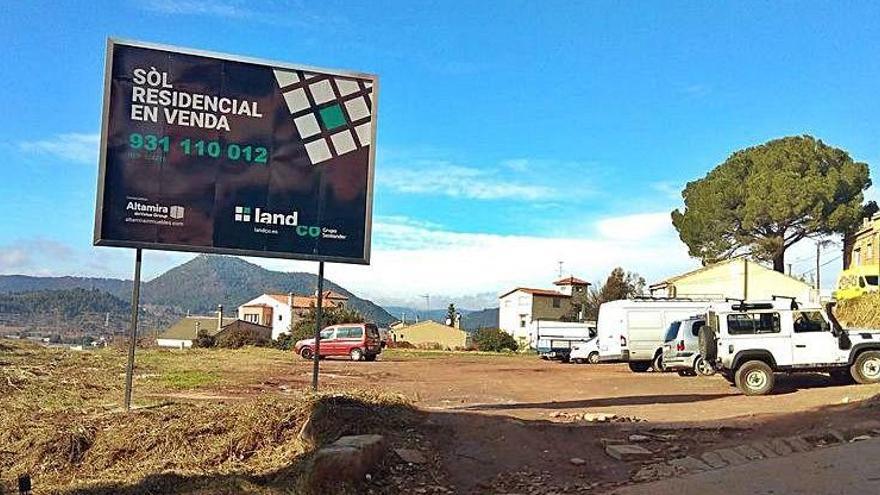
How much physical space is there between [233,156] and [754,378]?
490 inches

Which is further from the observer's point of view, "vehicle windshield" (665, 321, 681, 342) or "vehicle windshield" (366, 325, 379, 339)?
"vehicle windshield" (366, 325, 379, 339)

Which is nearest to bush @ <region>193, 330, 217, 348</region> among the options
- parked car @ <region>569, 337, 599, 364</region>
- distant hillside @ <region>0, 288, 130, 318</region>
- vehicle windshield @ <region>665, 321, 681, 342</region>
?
distant hillside @ <region>0, 288, 130, 318</region>

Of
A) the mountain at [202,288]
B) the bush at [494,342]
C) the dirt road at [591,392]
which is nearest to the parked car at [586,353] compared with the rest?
the dirt road at [591,392]

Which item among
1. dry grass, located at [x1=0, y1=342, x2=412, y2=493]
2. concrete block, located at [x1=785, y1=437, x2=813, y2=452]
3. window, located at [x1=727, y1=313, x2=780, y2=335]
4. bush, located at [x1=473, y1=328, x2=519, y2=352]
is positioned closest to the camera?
dry grass, located at [x1=0, y1=342, x2=412, y2=493]

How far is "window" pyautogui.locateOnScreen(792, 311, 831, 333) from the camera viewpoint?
17.9 meters

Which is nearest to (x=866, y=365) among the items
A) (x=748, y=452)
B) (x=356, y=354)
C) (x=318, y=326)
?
(x=748, y=452)

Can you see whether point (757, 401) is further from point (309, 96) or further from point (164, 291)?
point (164, 291)

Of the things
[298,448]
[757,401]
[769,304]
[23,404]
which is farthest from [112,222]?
[769,304]

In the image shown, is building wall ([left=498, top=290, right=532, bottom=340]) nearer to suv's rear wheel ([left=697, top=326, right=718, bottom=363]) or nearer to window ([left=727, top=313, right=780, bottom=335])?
suv's rear wheel ([left=697, top=326, right=718, bottom=363])

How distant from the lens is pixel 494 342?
62.2m

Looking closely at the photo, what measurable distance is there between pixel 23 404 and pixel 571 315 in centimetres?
7246

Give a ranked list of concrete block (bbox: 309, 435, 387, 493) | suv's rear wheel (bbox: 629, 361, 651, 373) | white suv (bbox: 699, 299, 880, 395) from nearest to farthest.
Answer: concrete block (bbox: 309, 435, 387, 493) → white suv (bbox: 699, 299, 880, 395) → suv's rear wheel (bbox: 629, 361, 651, 373)

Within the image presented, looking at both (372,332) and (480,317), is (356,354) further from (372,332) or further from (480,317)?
(480,317)

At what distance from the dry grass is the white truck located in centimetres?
2920
